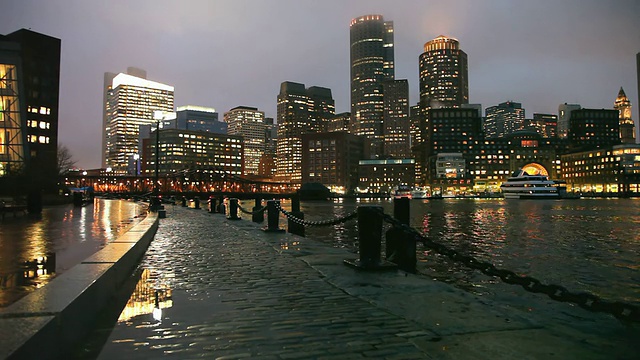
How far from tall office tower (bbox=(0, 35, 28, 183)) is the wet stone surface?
75.7m

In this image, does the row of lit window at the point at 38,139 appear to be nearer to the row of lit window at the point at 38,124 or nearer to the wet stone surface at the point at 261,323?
the row of lit window at the point at 38,124

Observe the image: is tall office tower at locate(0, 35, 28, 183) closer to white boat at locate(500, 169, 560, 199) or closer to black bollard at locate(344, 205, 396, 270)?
black bollard at locate(344, 205, 396, 270)

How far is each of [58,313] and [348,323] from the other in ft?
9.55

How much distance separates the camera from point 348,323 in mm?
4887

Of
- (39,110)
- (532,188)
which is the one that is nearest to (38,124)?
(39,110)

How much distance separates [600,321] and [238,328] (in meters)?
4.86

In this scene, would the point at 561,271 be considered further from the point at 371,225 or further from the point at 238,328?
the point at 238,328

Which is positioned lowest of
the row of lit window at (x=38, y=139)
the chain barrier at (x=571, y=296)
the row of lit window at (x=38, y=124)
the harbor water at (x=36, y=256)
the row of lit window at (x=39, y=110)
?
the harbor water at (x=36, y=256)

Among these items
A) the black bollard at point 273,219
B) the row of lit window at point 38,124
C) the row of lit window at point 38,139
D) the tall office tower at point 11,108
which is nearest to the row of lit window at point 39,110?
the row of lit window at point 38,124

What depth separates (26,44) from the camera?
8875 centimetres

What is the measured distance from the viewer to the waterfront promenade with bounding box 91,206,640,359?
13.2ft

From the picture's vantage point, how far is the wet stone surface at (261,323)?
400 cm

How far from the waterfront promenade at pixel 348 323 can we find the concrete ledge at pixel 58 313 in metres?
0.40

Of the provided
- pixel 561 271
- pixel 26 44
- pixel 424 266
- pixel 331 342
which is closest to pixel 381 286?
pixel 331 342
